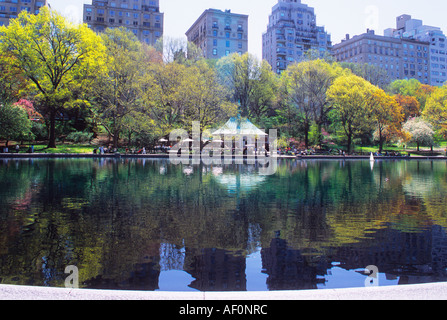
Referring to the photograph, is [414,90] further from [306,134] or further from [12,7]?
[12,7]

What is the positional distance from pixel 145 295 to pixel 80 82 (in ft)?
182

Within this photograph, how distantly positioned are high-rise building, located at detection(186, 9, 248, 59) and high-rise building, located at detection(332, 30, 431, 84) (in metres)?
59.7

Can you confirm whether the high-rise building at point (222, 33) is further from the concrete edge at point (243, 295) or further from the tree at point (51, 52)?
the concrete edge at point (243, 295)

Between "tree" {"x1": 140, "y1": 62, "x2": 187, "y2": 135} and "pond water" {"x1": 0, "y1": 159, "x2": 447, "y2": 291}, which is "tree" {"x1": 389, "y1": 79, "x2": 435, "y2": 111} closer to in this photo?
"tree" {"x1": 140, "y1": 62, "x2": 187, "y2": 135}

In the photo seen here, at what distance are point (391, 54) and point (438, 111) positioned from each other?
8658cm

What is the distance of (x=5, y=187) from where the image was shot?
18.3 metres

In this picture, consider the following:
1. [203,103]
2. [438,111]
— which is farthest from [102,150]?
[438,111]

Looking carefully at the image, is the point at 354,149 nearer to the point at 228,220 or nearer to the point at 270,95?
the point at 270,95

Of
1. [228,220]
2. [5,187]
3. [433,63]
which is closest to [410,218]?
[228,220]

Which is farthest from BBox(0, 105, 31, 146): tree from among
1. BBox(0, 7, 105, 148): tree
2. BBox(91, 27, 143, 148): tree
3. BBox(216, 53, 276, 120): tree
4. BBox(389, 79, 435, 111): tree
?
BBox(389, 79, 435, 111): tree

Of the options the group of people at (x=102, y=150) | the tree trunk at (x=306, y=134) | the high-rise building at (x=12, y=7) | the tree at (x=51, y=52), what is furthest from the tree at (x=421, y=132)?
the high-rise building at (x=12, y=7)

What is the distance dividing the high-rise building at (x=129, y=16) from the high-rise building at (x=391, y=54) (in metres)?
84.8

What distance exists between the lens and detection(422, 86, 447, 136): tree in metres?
72.4

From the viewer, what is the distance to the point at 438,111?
245 feet
